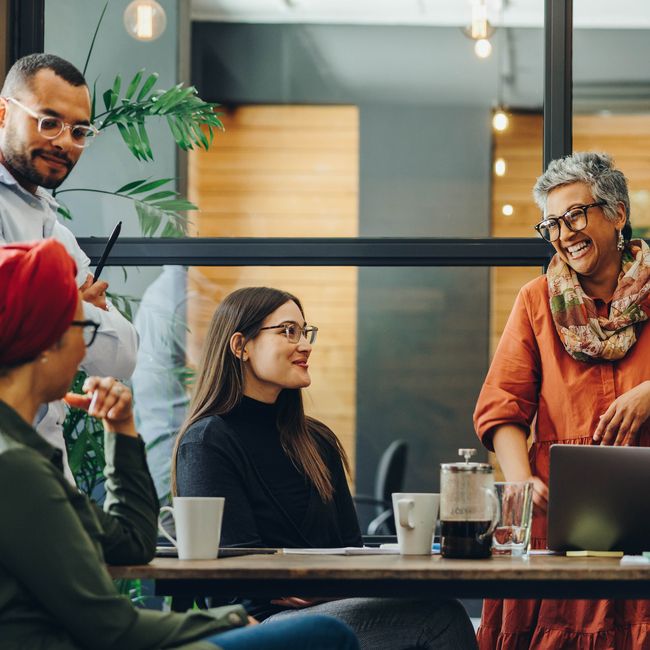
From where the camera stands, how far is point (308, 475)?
264 centimetres

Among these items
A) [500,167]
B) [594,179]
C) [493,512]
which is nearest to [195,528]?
[493,512]

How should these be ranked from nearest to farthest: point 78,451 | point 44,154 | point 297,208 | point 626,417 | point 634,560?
point 634,560
point 44,154
point 626,417
point 78,451
point 297,208

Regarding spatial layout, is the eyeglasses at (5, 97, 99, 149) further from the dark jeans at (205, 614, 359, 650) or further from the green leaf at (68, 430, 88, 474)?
the dark jeans at (205, 614, 359, 650)

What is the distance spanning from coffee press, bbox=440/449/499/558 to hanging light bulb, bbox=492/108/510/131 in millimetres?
2068

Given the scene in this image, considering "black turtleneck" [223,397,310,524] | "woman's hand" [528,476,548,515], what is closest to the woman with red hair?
"black turtleneck" [223,397,310,524]

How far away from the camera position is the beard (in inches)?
96.0

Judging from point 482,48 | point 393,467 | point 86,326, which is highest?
point 482,48

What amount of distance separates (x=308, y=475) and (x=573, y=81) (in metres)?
1.83

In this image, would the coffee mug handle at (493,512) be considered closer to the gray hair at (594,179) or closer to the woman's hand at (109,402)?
the woman's hand at (109,402)

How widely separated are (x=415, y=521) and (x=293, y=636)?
1.47ft

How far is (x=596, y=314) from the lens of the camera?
2732 millimetres

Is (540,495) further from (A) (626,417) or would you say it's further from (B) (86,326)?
(B) (86,326)

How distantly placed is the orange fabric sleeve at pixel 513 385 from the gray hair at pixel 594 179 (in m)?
0.33

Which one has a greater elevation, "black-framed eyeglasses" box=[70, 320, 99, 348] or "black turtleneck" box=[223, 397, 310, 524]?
"black-framed eyeglasses" box=[70, 320, 99, 348]
